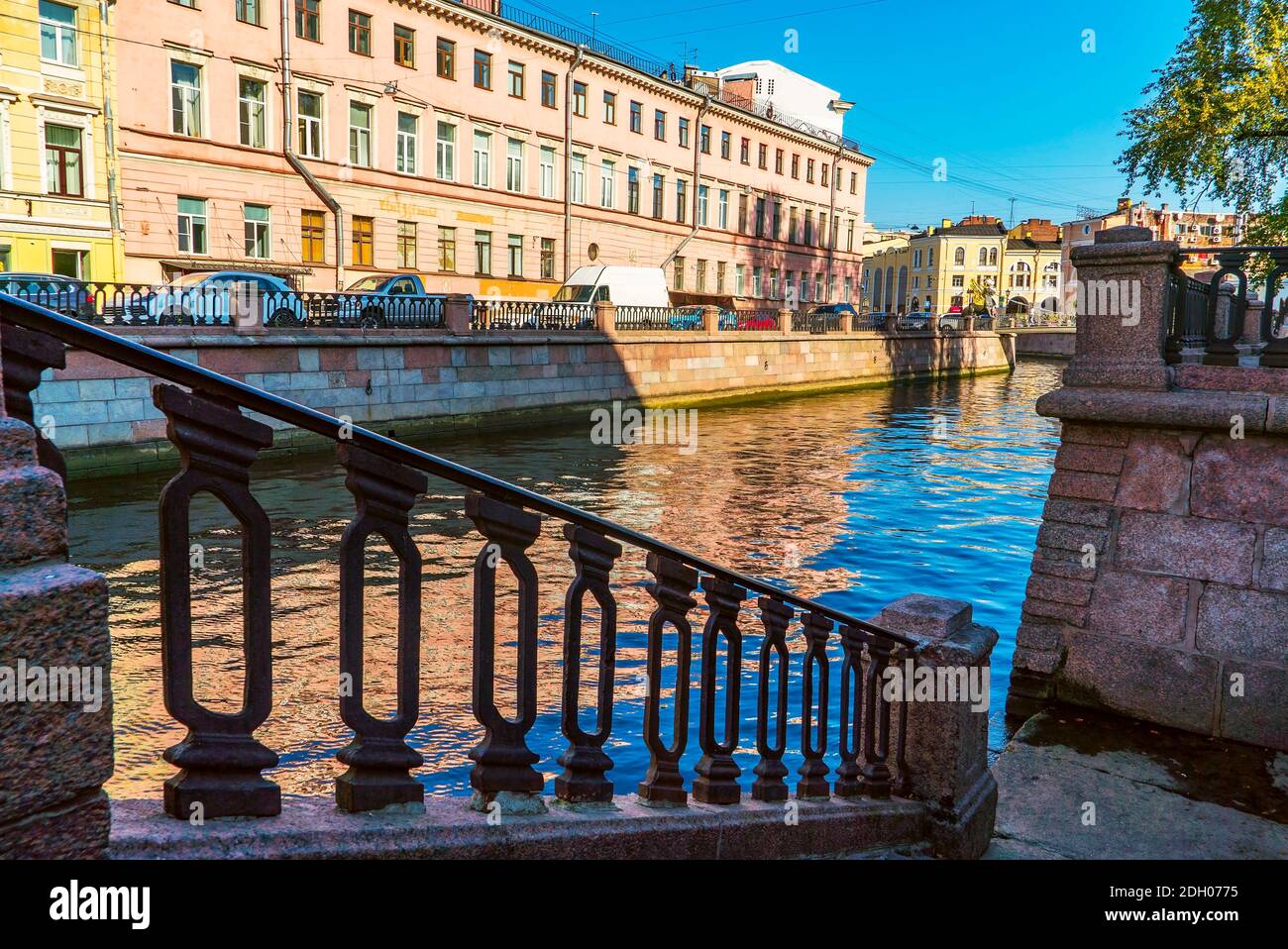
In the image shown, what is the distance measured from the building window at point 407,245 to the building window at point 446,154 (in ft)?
7.74

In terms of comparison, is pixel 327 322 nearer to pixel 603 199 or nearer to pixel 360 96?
pixel 360 96

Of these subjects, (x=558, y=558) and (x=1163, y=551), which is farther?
(x=558, y=558)

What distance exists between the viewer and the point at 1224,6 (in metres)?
24.1

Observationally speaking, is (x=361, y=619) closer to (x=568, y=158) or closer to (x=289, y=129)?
(x=289, y=129)

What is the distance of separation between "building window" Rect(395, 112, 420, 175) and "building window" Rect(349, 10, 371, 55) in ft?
7.62

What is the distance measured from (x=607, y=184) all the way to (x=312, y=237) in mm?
15438

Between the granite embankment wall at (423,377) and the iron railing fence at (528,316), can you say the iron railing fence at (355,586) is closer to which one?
the granite embankment wall at (423,377)

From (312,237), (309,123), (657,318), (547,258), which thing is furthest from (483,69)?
(657,318)

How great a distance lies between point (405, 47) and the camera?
33688 millimetres

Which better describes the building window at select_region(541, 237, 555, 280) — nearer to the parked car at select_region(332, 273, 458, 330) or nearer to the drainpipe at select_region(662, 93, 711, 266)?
the drainpipe at select_region(662, 93, 711, 266)

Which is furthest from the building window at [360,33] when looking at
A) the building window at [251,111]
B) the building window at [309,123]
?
the building window at [251,111]

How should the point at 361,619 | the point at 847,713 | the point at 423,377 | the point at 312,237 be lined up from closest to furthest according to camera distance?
the point at 361,619, the point at 847,713, the point at 423,377, the point at 312,237

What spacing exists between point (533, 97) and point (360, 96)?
811cm

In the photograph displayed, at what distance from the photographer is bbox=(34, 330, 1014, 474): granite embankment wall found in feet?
54.2
